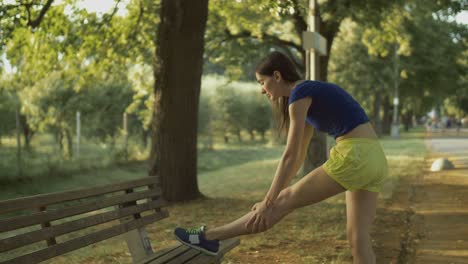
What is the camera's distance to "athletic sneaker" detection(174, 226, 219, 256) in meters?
4.17

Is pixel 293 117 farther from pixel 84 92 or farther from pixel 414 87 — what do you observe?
pixel 414 87

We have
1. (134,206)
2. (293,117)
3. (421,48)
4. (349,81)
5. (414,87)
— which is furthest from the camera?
(414,87)

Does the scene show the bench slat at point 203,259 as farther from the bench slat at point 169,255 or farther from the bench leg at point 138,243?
the bench leg at point 138,243

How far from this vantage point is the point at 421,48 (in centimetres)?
3450

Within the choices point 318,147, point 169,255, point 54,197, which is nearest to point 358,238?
point 169,255

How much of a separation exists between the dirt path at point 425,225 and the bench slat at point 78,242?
250cm

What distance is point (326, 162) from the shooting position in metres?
3.84

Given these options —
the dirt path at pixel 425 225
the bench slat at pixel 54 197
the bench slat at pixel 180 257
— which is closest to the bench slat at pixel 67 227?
the bench slat at pixel 54 197

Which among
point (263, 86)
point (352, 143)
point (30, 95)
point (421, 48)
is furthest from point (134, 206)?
point (421, 48)

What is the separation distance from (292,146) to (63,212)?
151cm

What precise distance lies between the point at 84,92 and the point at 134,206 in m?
19.0

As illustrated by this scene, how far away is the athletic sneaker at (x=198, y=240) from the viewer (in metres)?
4.17

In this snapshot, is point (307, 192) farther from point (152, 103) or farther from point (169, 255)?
point (152, 103)

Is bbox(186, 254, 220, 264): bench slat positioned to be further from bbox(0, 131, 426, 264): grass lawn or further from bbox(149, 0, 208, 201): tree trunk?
bbox(149, 0, 208, 201): tree trunk
